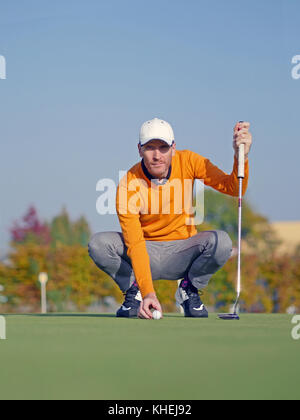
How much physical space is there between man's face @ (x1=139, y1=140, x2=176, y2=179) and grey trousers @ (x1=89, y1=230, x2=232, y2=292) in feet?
2.18

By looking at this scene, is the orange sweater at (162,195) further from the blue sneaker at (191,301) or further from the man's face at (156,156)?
the blue sneaker at (191,301)

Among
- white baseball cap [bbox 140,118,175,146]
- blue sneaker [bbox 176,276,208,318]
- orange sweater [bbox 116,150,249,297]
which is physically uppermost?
white baseball cap [bbox 140,118,175,146]

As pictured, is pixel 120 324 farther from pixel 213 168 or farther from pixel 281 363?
pixel 281 363

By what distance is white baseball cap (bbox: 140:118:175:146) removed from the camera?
477cm

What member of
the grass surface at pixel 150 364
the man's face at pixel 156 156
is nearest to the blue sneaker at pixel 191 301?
the man's face at pixel 156 156

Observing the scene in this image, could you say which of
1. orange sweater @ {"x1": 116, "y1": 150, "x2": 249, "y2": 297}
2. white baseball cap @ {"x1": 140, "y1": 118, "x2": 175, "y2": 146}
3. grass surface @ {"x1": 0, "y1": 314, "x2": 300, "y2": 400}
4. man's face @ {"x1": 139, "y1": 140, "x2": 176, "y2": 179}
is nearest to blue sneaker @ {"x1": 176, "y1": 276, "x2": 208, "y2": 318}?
orange sweater @ {"x1": 116, "y1": 150, "x2": 249, "y2": 297}

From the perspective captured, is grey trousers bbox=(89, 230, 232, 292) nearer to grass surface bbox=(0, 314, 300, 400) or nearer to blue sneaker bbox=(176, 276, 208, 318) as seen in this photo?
blue sneaker bbox=(176, 276, 208, 318)

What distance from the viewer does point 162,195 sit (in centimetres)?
510

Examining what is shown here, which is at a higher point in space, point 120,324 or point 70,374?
point 120,324

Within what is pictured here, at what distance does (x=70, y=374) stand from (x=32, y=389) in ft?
0.84

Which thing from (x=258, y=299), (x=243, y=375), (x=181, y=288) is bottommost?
(x=243, y=375)
